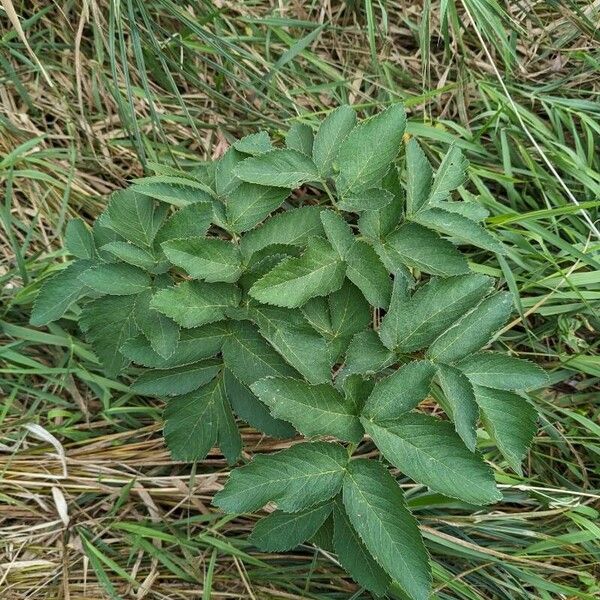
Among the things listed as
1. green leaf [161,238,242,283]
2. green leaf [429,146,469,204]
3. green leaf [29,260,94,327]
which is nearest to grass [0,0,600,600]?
green leaf [29,260,94,327]

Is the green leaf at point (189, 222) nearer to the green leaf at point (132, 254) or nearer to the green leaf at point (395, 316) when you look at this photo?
the green leaf at point (132, 254)

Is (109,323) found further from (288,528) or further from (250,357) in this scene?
(288,528)

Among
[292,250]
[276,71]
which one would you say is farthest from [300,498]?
[276,71]

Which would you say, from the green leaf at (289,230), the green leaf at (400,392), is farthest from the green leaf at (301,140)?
the green leaf at (400,392)

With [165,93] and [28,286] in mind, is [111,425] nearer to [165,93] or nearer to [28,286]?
[28,286]

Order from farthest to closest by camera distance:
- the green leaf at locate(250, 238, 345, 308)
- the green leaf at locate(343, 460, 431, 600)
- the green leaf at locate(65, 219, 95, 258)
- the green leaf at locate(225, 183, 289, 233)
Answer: the green leaf at locate(65, 219, 95, 258), the green leaf at locate(225, 183, 289, 233), the green leaf at locate(250, 238, 345, 308), the green leaf at locate(343, 460, 431, 600)

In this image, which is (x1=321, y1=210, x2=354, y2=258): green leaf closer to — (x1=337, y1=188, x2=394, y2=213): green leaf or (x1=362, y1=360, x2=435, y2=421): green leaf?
(x1=337, y1=188, x2=394, y2=213): green leaf
